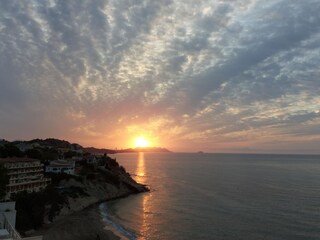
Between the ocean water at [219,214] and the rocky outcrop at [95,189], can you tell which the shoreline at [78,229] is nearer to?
the ocean water at [219,214]

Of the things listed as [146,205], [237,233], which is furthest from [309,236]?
[146,205]

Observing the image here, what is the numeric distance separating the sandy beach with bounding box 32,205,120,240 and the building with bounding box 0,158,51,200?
15551 mm

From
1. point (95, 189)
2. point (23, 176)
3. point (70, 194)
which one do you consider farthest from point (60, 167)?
point (23, 176)

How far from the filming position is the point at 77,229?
64.5 metres

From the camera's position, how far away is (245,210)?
8331 cm

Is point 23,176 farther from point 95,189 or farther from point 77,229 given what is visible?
point 77,229

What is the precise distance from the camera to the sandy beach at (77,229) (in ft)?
195

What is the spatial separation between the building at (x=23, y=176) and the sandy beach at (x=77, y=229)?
15551 millimetres

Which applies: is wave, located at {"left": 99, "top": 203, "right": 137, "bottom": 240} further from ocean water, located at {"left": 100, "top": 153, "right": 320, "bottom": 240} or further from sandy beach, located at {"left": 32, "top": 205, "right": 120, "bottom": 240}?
sandy beach, located at {"left": 32, "top": 205, "right": 120, "bottom": 240}

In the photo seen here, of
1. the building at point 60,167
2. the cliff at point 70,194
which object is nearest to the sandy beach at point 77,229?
the cliff at point 70,194

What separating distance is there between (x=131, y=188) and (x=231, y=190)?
3814cm

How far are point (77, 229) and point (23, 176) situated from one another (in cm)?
2767

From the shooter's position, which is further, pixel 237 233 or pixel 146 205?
pixel 146 205

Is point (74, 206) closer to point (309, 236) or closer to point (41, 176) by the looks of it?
point (41, 176)
